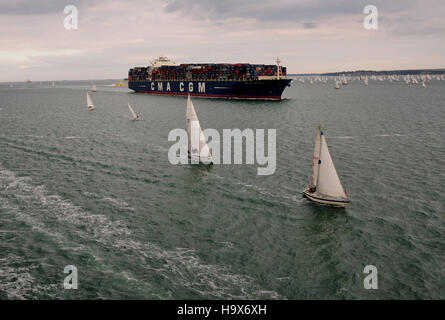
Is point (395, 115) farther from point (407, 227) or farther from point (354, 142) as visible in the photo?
point (407, 227)

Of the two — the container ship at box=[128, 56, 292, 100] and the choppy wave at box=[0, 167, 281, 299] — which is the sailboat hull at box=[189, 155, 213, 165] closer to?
the choppy wave at box=[0, 167, 281, 299]

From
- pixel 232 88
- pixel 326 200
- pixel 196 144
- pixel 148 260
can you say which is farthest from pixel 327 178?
pixel 232 88

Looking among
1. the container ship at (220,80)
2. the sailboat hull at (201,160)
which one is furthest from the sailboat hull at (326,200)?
the container ship at (220,80)

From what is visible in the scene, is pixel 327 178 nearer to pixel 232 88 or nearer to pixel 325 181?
pixel 325 181

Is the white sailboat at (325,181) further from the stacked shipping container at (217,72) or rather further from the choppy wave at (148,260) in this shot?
the stacked shipping container at (217,72)

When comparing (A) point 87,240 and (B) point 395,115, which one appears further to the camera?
(B) point 395,115
